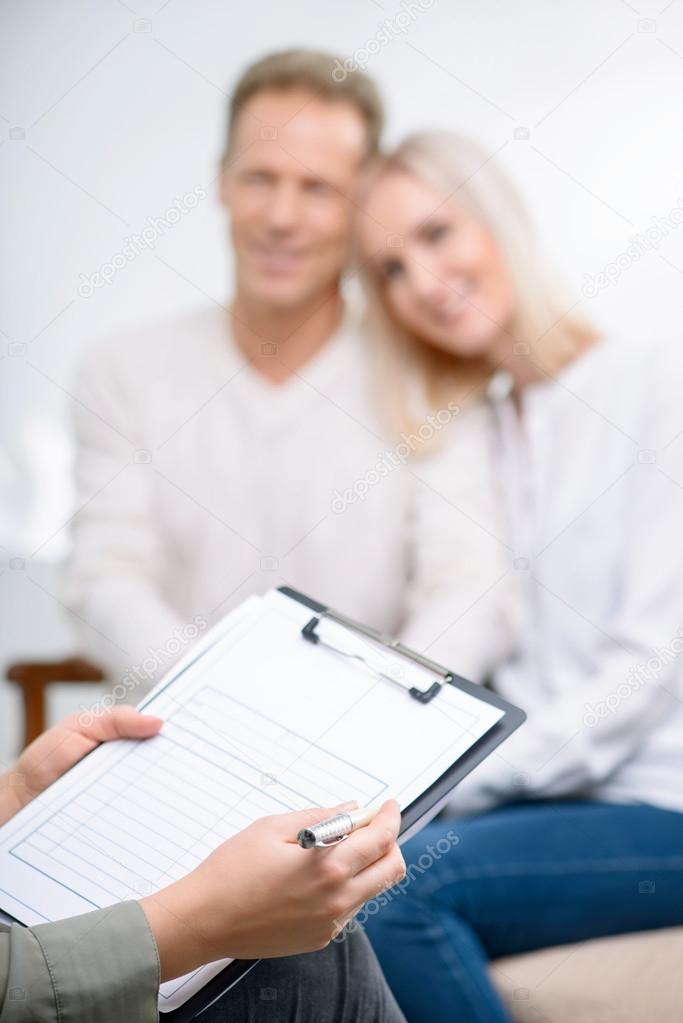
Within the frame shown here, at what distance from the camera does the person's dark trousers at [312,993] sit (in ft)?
2.38

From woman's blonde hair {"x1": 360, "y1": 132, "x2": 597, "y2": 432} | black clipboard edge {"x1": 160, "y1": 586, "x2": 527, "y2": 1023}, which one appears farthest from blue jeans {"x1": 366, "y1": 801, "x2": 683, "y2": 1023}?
woman's blonde hair {"x1": 360, "y1": 132, "x2": 597, "y2": 432}

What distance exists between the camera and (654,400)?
1451 millimetres

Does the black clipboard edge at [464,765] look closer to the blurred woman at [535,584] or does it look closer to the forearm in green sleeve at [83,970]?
the forearm in green sleeve at [83,970]

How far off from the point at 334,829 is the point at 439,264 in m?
1.14

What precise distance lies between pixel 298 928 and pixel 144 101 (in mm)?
1406

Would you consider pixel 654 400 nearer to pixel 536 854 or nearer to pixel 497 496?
pixel 497 496

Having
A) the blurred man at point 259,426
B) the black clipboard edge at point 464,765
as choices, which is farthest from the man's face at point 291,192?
the black clipboard edge at point 464,765

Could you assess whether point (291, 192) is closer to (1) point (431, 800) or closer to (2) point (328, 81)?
(2) point (328, 81)

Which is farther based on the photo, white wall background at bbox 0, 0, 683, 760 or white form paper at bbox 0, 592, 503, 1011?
white wall background at bbox 0, 0, 683, 760

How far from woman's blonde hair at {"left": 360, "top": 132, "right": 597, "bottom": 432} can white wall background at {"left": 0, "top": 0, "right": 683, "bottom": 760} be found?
0.03 meters

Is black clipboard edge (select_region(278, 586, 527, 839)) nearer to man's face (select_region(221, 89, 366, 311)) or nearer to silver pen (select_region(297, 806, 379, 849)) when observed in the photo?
silver pen (select_region(297, 806, 379, 849))

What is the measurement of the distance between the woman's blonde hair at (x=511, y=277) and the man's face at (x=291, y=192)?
6cm

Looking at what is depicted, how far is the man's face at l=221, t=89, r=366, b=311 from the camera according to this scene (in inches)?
62.3

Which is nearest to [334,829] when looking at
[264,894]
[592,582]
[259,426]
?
[264,894]
